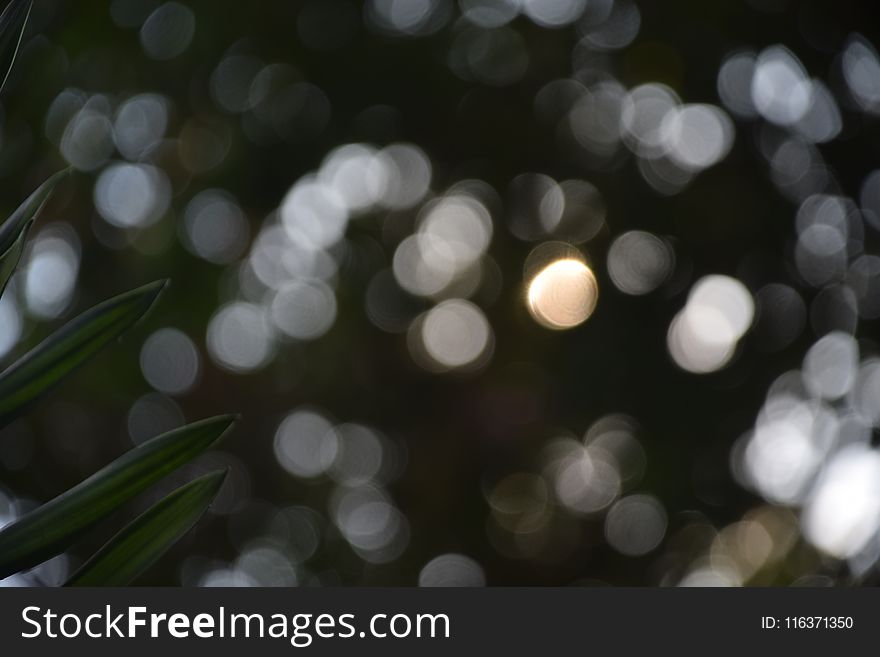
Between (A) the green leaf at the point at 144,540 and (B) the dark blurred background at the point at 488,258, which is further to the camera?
(B) the dark blurred background at the point at 488,258

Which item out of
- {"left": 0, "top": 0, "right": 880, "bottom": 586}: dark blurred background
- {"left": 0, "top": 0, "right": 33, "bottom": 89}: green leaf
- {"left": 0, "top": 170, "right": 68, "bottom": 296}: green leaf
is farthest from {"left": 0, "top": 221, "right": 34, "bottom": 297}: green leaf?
{"left": 0, "top": 0, "right": 880, "bottom": 586}: dark blurred background

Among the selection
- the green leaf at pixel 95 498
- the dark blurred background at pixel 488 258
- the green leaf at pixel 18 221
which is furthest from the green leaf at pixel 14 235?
the dark blurred background at pixel 488 258

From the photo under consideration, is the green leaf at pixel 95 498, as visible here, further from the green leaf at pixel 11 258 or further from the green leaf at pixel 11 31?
the green leaf at pixel 11 31

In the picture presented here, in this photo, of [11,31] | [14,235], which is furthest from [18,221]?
[11,31]

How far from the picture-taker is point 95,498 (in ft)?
1.96

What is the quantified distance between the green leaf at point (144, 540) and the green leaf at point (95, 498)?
2 centimetres

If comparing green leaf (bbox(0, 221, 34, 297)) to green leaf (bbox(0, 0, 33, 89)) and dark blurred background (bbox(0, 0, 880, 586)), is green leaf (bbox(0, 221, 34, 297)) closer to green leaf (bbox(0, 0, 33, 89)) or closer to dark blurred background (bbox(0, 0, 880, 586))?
green leaf (bbox(0, 0, 33, 89))

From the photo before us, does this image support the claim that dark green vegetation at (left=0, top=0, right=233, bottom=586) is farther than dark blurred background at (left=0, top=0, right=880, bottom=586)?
No

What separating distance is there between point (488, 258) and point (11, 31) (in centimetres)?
500

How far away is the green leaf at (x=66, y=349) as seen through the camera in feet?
1.97

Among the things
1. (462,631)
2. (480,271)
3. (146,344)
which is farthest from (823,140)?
(462,631)

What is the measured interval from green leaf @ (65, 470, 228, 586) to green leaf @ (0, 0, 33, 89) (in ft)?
1.09

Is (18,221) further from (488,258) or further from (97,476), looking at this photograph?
(488,258)

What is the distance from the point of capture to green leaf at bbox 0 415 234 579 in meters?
0.58
